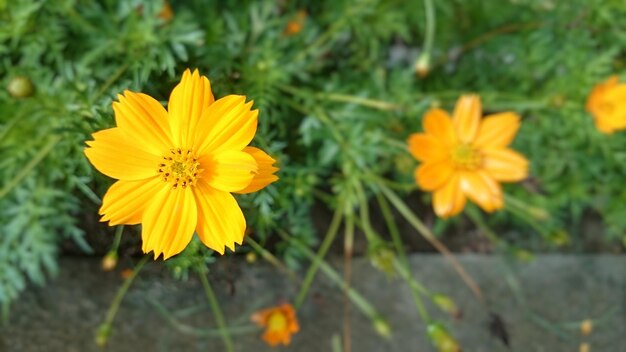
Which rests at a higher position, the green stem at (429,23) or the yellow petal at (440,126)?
the green stem at (429,23)

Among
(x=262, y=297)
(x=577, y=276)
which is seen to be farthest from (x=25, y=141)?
(x=577, y=276)

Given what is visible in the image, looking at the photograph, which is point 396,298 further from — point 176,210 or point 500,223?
point 176,210

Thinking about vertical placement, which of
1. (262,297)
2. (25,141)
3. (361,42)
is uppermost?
(361,42)

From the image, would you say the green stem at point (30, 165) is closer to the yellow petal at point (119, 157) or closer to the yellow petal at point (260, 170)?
the yellow petal at point (119, 157)

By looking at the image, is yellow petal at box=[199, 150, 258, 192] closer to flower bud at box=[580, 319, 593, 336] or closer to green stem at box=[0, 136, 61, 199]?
green stem at box=[0, 136, 61, 199]

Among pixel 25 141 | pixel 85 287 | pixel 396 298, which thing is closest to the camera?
pixel 25 141

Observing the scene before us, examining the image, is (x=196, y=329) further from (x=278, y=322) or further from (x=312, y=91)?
(x=312, y=91)

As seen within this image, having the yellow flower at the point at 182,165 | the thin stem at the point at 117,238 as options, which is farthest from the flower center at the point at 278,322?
the yellow flower at the point at 182,165
